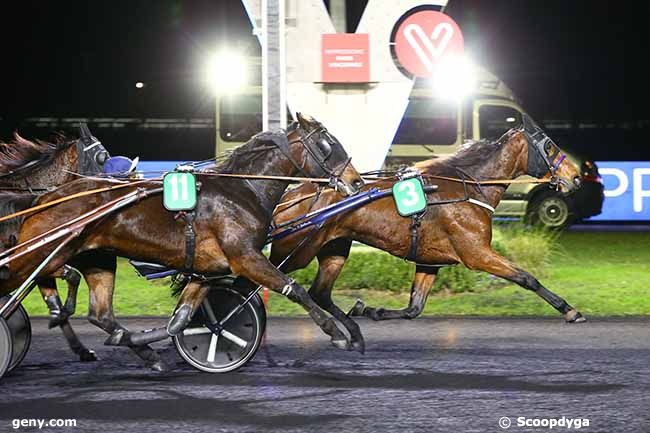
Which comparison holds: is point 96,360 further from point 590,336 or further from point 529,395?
point 590,336

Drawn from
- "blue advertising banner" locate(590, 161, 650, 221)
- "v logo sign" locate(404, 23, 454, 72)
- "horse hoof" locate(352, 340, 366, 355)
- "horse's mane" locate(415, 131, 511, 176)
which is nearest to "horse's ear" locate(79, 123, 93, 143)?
"horse's mane" locate(415, 131, 511, 176)

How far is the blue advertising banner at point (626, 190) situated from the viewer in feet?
62.9

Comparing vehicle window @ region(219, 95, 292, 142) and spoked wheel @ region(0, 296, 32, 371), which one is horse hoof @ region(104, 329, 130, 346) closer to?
spoked wheel @ region(0, 296, 32, 371)

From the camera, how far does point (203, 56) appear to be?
33.8 metres

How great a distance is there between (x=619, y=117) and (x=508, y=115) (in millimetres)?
15324

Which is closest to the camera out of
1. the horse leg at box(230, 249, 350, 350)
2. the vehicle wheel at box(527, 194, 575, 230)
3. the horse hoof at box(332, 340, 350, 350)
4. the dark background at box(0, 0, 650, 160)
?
the horse leg at box(230, 249, 350, 350)

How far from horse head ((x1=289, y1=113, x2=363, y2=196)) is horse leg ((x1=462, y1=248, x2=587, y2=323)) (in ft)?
3.94

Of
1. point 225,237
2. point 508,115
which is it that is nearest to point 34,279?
point 225,237

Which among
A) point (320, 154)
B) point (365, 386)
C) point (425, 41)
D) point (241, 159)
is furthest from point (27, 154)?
point (425, 41)

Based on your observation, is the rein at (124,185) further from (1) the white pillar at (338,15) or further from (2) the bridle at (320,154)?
(1) the white pillar at (338,15)

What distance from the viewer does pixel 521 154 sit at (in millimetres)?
8938

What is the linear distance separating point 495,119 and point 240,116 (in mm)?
4341

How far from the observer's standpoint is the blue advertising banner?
19.2 meters

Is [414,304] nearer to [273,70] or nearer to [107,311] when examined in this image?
[107,311]
